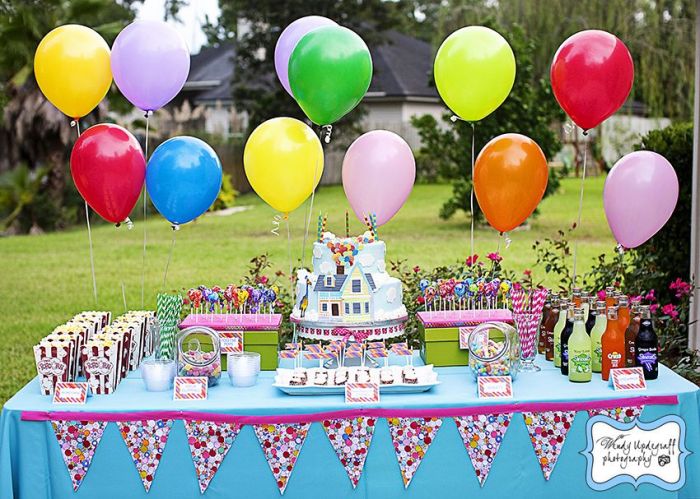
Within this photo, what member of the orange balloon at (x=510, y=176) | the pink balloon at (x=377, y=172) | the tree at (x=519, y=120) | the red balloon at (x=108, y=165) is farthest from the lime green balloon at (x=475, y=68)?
the tree at (x=519, y=120)

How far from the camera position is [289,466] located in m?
3.36

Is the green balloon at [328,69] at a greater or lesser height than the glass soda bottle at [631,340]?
greater

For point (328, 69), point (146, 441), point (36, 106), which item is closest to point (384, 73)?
point (36, 106)

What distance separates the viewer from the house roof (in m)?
24.8

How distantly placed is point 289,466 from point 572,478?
1.08m

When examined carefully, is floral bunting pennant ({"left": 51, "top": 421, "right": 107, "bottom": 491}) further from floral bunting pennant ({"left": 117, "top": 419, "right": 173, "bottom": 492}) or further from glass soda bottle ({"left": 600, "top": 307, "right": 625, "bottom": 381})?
glass soda bottle ({"left": 600, "top": 307, "right": 625, "bottom": 381})

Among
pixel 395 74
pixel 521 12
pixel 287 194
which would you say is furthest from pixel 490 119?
pixel 395 74

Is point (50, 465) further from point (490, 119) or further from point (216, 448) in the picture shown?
point (490, 119)

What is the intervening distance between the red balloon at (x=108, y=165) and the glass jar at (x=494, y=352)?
1675 millimetres

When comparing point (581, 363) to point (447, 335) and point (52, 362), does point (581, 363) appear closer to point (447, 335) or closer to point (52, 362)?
point (447, 335)

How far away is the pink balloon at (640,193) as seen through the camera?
4.02m

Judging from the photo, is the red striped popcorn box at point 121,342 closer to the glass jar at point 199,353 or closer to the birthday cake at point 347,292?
the glass jar at point 199,353

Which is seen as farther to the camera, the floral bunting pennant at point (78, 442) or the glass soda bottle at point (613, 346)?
the glass soda bottle at point (613, 346)

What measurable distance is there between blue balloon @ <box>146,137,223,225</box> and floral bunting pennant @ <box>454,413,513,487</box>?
1.58 m
